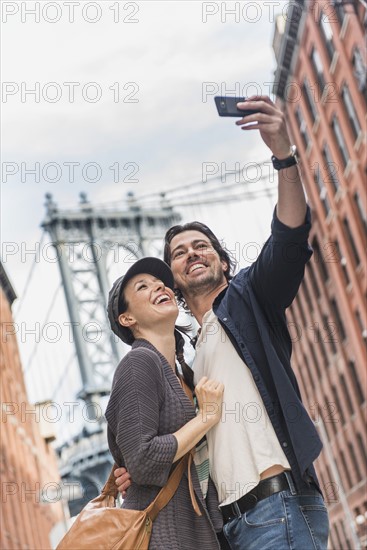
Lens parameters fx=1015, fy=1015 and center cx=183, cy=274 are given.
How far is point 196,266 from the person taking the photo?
Answer: 4.11 metres

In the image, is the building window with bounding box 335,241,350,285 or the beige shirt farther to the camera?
the building window with bounding box 335,241,350,285

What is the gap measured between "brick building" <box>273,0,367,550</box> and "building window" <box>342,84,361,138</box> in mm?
44

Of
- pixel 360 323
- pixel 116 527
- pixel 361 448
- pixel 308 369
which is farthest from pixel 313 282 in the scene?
pixel 116 527

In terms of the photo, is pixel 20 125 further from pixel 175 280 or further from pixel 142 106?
pixel 175 280

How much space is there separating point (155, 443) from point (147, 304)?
25.7 inches

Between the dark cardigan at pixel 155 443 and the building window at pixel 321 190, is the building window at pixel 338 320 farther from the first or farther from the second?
the dark cardigan at pixel 155 443

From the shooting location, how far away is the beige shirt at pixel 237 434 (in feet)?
11.4

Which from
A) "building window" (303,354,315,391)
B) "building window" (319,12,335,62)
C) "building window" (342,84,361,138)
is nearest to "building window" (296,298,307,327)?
"building window" (303,354,315,391)

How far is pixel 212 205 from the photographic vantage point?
186ft

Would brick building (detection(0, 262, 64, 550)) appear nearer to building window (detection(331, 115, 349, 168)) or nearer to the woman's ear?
building window (detection(331, 115, 349, 168))

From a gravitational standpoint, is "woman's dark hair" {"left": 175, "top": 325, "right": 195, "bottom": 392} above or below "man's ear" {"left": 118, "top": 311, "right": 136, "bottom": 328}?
below

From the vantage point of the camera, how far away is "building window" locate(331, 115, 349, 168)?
37475 mm

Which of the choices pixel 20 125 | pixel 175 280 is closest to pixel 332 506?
pixel 20 125

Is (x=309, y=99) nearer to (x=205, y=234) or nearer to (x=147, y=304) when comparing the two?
(x=205, y=234)
